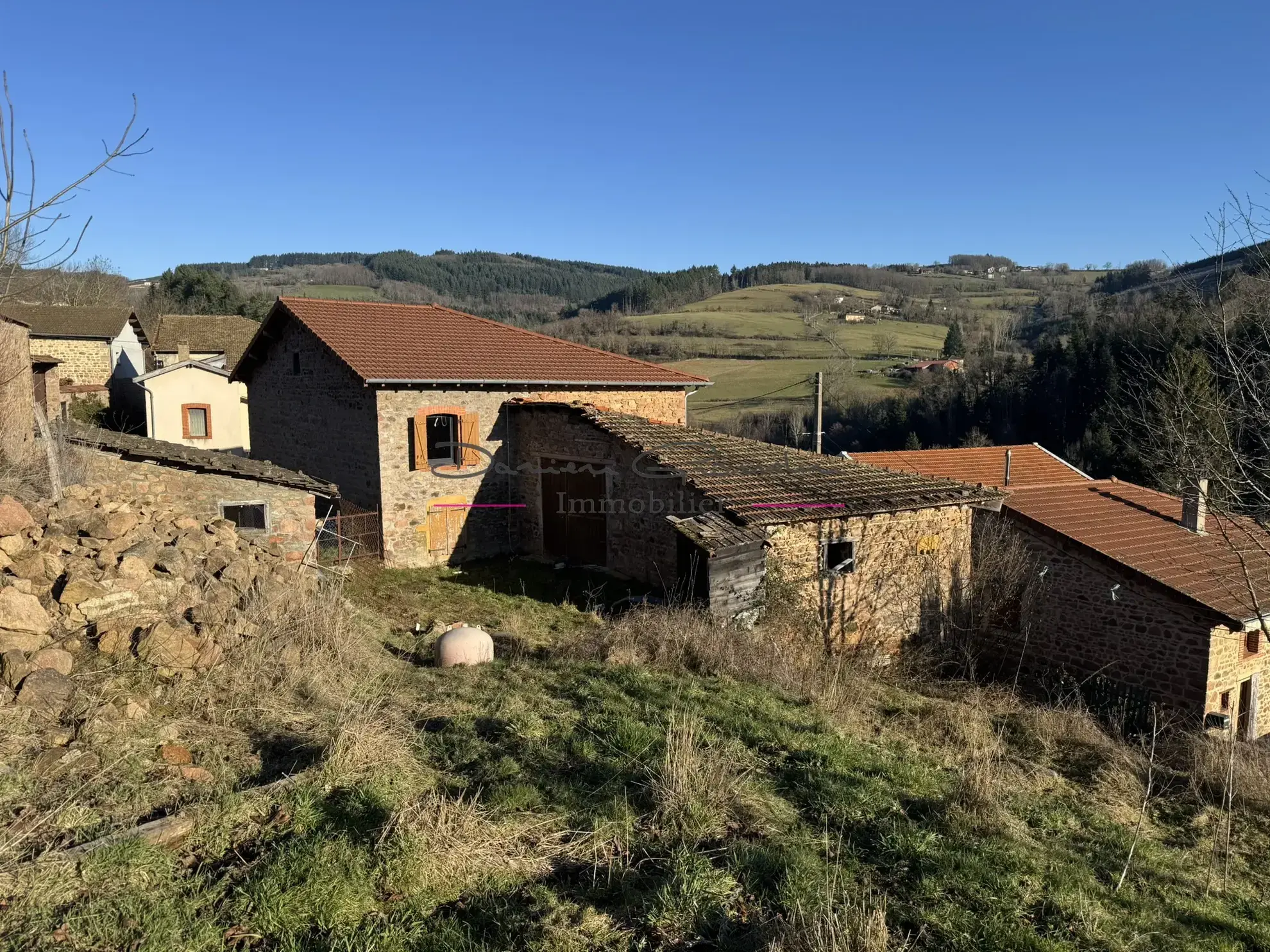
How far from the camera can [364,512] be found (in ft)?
48.4

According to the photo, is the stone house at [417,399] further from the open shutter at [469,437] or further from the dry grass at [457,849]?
the dry grass at [457,849]

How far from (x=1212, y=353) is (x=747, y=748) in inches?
222

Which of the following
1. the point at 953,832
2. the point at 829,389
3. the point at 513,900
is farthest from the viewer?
the point at 829,389

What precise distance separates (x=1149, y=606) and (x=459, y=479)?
42.2ft

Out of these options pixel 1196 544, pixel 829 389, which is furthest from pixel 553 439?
pixel 829 389

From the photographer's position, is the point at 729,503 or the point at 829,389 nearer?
the point at 729,503

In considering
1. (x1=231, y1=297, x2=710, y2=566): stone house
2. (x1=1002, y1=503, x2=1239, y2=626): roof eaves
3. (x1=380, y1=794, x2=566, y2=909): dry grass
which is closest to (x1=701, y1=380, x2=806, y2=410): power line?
(x1=231, y1=297, x2=710, y2=566): stone house

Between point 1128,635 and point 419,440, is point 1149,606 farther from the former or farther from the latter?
point 419,440

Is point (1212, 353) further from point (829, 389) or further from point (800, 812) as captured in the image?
point (829, 389)

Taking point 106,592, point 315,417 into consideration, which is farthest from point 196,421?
point 106,592

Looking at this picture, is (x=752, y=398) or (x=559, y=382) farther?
(x=752, y=398)

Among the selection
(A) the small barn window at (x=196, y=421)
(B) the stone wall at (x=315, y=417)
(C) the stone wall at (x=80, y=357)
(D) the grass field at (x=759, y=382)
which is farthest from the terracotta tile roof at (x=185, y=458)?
(D) the grass field at (x=759, y=382)

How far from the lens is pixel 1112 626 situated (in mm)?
13391

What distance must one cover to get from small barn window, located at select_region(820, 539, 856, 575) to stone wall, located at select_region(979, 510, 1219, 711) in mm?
3477
